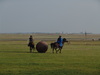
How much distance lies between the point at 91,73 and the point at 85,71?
2.56 feet

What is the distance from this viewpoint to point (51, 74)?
51.6 feet

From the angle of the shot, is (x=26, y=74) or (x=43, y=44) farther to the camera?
(x=43, y=44)

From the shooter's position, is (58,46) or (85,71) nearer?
(85,71)

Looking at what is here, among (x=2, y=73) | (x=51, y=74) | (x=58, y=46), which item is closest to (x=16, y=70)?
(x=2, y=73)

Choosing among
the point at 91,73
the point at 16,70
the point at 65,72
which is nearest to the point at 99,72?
the point at 91,73

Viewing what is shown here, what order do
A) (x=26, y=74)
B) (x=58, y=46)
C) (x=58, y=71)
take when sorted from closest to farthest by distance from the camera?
(x=26, y=74) → (x=58, y=71) → (x=58, y=46)

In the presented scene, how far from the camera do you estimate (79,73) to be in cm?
1627

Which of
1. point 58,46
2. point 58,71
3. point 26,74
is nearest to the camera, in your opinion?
point 26,74

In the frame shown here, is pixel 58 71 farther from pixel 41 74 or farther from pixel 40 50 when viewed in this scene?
pixel 40 50

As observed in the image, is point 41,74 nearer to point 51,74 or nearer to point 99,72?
point 51,74

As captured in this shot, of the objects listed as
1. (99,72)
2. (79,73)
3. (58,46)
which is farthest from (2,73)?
(58,46)

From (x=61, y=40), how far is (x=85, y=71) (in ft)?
53.3

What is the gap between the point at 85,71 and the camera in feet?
55.9

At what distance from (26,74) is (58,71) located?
7.12 ft
